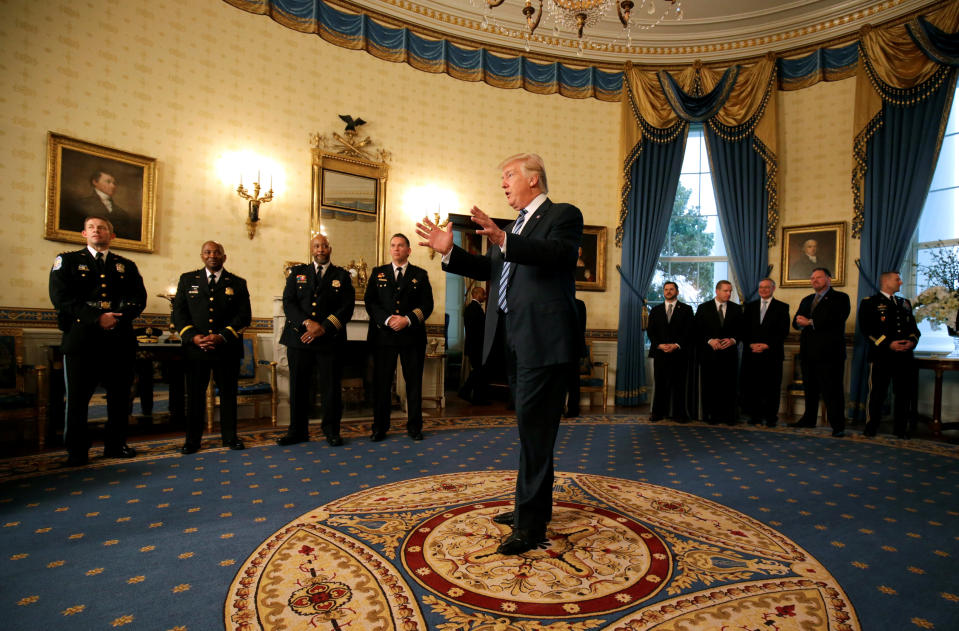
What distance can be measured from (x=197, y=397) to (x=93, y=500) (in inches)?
50.9

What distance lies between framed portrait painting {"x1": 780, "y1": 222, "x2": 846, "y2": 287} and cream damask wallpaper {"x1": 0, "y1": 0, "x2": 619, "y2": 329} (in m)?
2.34

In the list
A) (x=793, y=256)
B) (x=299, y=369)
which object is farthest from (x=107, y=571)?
(x=793, y=256)

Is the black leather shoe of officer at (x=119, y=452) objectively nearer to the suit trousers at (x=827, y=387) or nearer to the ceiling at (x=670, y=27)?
the ceiling at (x=670, y=27)

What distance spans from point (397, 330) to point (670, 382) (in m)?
3.49

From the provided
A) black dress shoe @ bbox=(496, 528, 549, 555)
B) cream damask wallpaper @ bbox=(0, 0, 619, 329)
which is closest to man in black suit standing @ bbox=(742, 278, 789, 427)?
cream damask wallpaper @ bbox=(0, 0, 619, 329)

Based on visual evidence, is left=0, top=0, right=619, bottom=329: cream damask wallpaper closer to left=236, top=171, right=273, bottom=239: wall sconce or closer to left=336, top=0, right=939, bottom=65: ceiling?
left=236, top=171, right=273, bottom=239: wall sconce

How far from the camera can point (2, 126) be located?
4422 mm

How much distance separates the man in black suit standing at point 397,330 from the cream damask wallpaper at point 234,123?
1715 millimetres

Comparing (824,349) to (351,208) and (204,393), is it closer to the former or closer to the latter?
(351,208)

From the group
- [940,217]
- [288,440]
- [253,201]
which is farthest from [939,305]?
[253,201]

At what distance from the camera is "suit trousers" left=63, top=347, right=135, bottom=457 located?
11.9 ft

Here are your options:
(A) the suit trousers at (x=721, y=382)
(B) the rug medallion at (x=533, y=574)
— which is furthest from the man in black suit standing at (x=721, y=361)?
(B) the rug medallion at (x=533, y=574)

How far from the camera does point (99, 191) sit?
4867mm

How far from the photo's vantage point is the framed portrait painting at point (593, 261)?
25.3 feet
